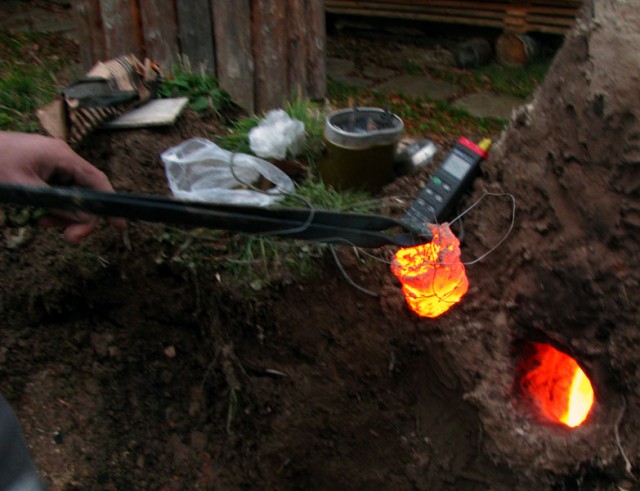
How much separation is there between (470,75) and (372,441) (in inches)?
155

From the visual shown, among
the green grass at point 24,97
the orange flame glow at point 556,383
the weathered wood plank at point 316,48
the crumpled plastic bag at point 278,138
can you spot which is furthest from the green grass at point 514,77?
the green grass at point 24,97

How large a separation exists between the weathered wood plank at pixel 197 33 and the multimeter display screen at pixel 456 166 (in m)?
1.75

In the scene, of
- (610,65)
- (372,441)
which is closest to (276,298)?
(372,441)

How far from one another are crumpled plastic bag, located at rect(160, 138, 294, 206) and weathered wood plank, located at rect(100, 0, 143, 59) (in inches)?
48.6

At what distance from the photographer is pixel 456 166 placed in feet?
8.25

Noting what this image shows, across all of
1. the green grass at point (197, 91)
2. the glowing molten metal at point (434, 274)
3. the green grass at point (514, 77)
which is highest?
the green grass at point (197, 91)

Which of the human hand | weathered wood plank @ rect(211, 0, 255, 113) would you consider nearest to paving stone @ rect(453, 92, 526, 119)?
weathered wood plank @ rect(211, 0, 255, 113)

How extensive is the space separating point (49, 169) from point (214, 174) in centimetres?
97

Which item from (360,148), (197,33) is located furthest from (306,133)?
(197,33)

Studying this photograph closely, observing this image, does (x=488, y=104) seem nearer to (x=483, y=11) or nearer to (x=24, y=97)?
(x=483, y=11)

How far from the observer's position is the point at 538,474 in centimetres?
210

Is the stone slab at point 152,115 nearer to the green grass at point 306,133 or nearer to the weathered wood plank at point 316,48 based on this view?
the green grass at point 306,133

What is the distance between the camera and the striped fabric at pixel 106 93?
2.85m

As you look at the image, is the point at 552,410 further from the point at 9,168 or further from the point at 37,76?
the point at 37,76
